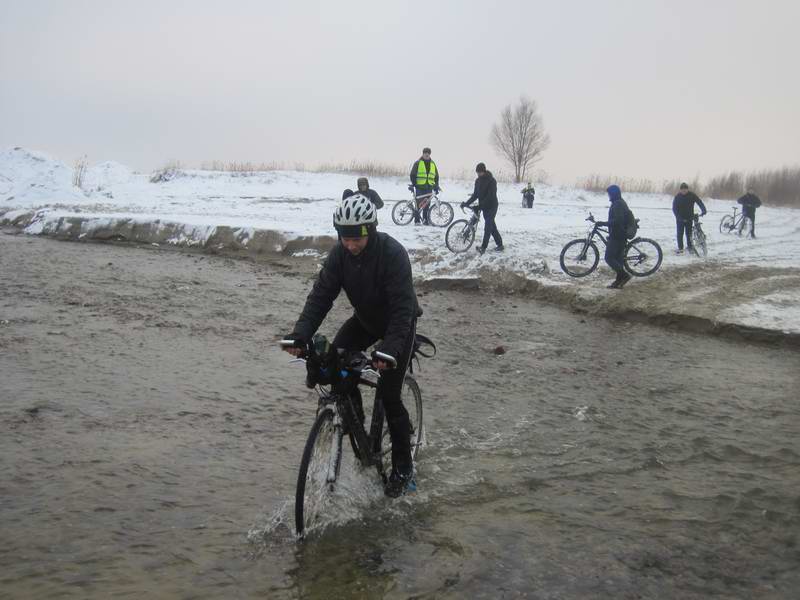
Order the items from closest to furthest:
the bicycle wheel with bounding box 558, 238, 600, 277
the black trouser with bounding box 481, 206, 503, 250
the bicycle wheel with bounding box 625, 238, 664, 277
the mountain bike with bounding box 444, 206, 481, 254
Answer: the bicycle wheel with bounding box 625, 238, 664, 277 → the bicycle wheel with bounding box 558, 238, 600, 277 → the black trouser with bounding box 481, 206, 503, 250 → the mountain bike with bounding box 444, 206, 481, 254

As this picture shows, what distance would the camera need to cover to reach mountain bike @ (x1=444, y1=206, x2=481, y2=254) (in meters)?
16.0

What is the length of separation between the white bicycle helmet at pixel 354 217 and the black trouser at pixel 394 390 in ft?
2.50

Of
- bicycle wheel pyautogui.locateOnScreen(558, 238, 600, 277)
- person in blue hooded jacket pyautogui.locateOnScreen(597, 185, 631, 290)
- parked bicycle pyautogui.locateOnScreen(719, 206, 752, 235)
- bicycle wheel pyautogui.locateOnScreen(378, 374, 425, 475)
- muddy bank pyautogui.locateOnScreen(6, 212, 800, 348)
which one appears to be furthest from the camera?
parked bicycle pyautogui.locateOnScreen(719, 206, 752, 235)

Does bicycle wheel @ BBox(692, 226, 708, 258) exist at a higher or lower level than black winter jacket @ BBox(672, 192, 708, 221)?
lower

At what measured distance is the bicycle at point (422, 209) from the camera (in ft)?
63.6

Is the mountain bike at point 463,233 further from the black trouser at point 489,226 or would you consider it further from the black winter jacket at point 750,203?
the black winter jacket at point 750,203

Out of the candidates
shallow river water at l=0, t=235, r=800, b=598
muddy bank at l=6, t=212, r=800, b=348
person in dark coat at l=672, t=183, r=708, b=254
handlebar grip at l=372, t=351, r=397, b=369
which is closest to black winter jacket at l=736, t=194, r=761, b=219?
person in dark coat at l=672, t=183, r=708, b=254

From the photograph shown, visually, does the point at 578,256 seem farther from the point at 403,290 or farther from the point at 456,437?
the point at 403,290

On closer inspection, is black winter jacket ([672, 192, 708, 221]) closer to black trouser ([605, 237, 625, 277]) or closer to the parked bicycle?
black trouser ([605, 237, 625, 277])

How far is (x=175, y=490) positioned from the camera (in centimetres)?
462

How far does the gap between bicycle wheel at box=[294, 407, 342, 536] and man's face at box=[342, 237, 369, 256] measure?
40.3 inches

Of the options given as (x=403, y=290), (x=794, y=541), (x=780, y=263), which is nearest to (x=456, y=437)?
(x=403, y=290)

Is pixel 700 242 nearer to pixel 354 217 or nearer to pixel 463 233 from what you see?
pixel 463 233

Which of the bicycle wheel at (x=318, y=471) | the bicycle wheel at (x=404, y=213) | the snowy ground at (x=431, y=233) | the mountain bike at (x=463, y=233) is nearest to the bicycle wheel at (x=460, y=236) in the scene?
the mountain bike at (x=463, y=233)
